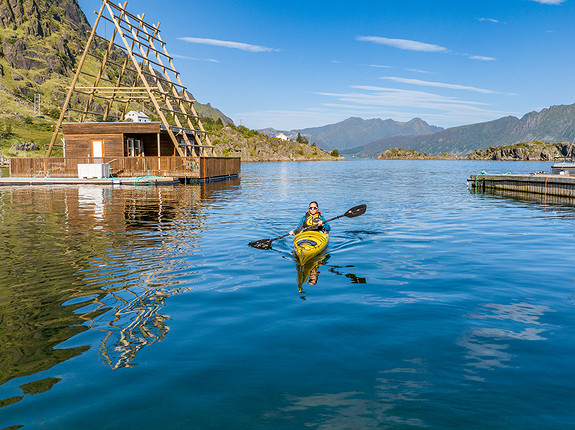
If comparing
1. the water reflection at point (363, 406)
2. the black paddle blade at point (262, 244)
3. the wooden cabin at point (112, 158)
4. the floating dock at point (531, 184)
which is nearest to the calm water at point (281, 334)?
the water reflection at point (363, 406)

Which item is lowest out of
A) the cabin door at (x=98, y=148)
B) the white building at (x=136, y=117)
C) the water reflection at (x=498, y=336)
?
the water reflection at (x=498, y=336)

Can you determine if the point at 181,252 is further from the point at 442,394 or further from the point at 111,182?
the point at 111,182

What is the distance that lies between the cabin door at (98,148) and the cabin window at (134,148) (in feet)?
8.21

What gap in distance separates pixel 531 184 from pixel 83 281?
123 ft

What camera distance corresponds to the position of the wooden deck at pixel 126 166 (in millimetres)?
42500

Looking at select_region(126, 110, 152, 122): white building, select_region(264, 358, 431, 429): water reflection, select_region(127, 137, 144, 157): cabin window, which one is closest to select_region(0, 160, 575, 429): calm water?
select_region(264, 358, 431, 429): water reflection

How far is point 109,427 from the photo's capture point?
185 inches

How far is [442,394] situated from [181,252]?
9682 mm

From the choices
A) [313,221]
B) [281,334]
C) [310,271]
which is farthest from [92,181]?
[281,334]

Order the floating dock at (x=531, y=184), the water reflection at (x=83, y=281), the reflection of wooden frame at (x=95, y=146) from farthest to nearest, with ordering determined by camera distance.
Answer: the reflection of wooden frame at (x=95, y=146) < the floating dock at (x=531, y=184) < the water reflection at (x=83, y=281)

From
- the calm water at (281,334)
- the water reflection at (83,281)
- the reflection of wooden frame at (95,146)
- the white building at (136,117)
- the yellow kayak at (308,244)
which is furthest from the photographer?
the white building at (136,117)

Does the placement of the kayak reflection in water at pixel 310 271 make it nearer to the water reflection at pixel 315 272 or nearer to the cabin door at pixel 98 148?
the water reflection at pixel 315 272

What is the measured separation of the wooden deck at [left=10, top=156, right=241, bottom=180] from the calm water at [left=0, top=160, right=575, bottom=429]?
26.8m

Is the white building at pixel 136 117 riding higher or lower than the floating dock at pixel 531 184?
higher
